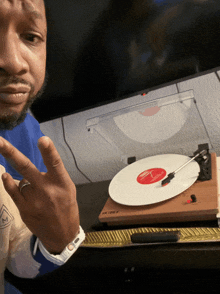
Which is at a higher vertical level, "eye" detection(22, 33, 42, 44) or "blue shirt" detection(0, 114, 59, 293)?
"eye" detection(22, 33, 42, 44)

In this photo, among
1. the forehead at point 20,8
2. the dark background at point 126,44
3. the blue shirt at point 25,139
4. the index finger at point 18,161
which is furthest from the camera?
the blue shirt at point 25,139

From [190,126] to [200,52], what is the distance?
0.89 ft

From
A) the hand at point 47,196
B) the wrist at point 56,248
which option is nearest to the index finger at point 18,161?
the hand at point 47,196

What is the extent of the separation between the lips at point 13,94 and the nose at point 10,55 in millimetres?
32

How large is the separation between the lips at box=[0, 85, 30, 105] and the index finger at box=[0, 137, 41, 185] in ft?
0.62

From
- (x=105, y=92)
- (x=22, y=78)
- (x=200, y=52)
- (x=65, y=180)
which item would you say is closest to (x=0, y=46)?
(x=22, y=78)

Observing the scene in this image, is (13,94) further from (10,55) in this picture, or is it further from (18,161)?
(18,161)

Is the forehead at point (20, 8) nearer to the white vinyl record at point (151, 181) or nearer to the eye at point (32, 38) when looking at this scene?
the eye at point (32, 38)

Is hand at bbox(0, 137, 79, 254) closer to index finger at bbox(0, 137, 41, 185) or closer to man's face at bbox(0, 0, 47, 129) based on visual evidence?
index finger at bbox(0, 137, 41, 185)

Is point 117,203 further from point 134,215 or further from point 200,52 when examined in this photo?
point 200,52

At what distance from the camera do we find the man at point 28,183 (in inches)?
15.4

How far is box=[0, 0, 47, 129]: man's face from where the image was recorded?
1.52ft

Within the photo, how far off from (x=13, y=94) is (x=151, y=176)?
404mm

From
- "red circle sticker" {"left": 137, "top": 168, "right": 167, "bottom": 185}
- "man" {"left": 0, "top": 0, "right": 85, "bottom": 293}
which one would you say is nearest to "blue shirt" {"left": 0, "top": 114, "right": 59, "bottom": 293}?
"man" {"left": 0, "top": 0, "right": 85, "bottom": 293}
